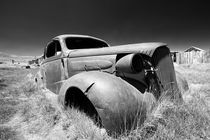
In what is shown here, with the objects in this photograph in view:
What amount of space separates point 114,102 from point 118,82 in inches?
13.5

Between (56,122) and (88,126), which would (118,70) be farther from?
(56,122)

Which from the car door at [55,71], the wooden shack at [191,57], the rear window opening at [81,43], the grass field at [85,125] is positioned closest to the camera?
the grass field at [85,125]

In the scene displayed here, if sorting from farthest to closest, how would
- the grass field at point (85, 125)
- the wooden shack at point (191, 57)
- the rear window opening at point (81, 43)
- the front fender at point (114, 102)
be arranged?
the wooden shack at point (191, 57) → the rear window opening at point (81, 43) → the grass field at point (85, 125) → the front fender at point (114, 102)

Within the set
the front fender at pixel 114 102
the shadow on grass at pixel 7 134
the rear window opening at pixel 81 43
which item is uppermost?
the rear window opening at pixel 81 43

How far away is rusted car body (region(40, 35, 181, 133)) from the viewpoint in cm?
147

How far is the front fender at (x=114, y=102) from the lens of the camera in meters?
1.42

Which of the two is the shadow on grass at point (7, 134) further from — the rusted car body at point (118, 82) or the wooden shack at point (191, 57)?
the wooden shack at point (191, 57)

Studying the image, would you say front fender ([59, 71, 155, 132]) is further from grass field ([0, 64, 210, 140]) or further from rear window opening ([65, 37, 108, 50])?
rear window opening ([65, 37, 108, 50])

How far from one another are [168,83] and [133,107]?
40.2 inches

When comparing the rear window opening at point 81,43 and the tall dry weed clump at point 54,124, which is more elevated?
the rear window opening at point 81,43

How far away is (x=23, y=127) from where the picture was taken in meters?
2.18

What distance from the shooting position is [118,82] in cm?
172

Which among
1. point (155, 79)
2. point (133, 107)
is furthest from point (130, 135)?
point (155, 79)

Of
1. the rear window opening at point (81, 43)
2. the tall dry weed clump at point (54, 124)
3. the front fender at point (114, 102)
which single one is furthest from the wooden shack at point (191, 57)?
the tall dry weed clump at point (54, 124)
